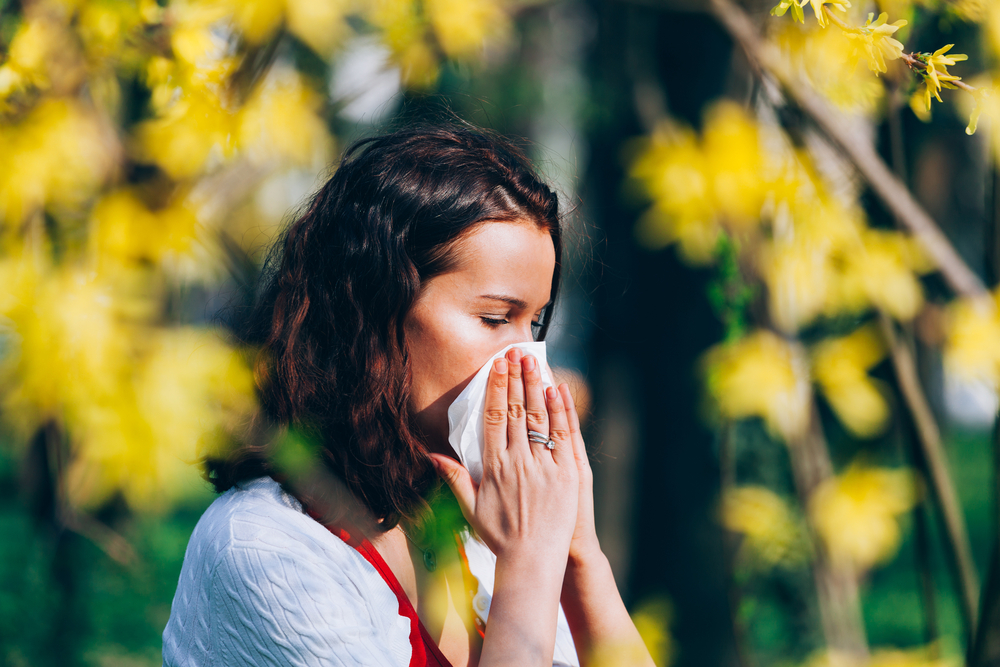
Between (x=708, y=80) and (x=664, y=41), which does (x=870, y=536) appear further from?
(x=664, y=41)

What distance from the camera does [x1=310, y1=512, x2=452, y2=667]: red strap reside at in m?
1.46

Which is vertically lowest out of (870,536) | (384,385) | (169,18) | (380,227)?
(870,536)

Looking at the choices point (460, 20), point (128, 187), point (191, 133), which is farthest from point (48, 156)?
point (460, 20)

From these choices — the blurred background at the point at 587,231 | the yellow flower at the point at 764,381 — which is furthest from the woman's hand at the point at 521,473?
the yellow flower at the point at 764,381

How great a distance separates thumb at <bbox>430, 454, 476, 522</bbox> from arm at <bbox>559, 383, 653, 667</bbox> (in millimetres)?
272

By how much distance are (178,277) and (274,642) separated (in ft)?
5.79

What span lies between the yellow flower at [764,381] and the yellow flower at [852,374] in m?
0.08

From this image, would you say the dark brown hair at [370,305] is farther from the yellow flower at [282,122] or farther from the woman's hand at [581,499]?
the yellow flower at [282,122]

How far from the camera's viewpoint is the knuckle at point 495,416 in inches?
60.8

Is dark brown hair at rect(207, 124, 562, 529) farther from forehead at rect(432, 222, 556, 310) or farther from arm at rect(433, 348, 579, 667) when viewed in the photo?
arm at rect(433, 348, 579, 667)

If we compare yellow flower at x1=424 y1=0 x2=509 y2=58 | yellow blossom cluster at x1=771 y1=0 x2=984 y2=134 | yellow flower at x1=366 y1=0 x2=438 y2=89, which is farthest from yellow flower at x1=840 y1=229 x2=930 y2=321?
yellow flower at x1=366 y1=0 x2=438 y2=89

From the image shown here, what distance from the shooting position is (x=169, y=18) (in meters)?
2.12

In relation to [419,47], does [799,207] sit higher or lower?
lower

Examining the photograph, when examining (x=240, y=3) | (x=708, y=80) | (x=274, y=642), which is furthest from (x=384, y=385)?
(x=708, y=80)
